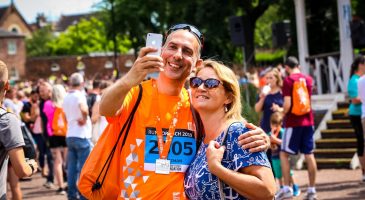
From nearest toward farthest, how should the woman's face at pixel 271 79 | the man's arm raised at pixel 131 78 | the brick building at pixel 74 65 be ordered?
the man's arm raised at pixel 131 78 < the woman's face at pixel 271 79 < the brick building at pixel 74 65

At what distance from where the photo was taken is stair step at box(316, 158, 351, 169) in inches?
571

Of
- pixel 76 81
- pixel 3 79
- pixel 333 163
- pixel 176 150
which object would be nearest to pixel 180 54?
pixel 176 150

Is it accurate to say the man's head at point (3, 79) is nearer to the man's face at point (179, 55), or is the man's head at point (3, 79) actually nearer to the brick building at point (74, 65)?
→ the man's face at point (179, 55)

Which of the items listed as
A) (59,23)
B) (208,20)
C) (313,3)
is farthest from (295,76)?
(59,23)

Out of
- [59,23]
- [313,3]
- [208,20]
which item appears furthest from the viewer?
[59,23]

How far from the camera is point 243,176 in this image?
3.73m

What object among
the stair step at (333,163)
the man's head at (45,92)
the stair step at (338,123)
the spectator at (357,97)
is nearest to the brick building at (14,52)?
the stair step at (338,123)

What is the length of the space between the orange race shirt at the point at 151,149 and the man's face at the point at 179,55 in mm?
170

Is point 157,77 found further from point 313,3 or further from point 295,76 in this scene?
point 313,3

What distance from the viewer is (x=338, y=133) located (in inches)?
632

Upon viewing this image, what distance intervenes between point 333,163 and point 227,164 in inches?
444

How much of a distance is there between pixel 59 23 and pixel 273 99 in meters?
160

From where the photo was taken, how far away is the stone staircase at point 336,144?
14766 mm

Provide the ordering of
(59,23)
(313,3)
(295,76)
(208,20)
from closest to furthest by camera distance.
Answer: (295,76)
(313,3)
(208,20)
(59,23)
